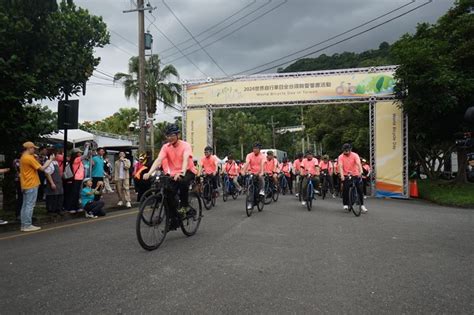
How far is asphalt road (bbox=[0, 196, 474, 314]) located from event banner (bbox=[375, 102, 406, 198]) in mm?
11148

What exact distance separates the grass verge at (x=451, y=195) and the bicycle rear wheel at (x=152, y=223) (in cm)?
1241

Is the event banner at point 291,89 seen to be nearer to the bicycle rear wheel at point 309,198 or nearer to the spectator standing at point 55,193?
the bicycle rear wheel at point 309,198

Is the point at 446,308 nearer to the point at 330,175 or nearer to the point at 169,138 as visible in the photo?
the point at 169,138

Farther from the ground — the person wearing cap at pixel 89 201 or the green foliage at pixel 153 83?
the green foliage at pixel 153 83

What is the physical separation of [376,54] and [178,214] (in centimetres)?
3894

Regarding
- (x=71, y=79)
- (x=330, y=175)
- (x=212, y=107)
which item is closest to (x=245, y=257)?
(x=71, y=79)

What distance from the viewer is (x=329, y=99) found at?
66.7 ft

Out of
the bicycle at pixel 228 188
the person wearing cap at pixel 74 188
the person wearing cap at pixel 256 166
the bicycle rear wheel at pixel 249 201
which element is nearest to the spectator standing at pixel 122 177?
the person wearing cap at pixel 74 188

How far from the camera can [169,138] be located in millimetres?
6953

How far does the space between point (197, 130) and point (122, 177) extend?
31.9ft

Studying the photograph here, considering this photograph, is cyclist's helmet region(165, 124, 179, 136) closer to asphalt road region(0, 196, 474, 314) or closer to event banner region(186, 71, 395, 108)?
asphalt road region(0, 196, 474, 314)

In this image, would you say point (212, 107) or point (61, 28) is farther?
point (212, 107)

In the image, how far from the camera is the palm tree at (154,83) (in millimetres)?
30797

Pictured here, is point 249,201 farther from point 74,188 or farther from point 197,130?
point 197,130
